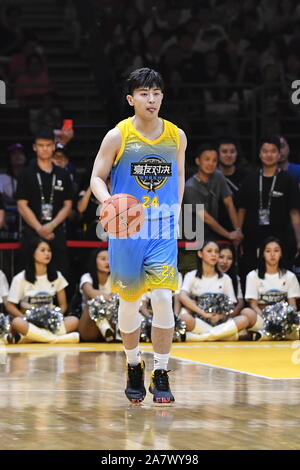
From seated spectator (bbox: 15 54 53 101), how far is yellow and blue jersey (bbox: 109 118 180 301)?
828 centimetres

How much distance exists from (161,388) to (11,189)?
655 centimetres

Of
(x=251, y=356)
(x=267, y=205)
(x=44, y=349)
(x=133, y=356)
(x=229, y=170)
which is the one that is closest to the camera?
(x=133, y=356)

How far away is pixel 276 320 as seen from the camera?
38.3 feet

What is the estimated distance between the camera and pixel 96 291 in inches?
466

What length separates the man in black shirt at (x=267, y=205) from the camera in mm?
12406

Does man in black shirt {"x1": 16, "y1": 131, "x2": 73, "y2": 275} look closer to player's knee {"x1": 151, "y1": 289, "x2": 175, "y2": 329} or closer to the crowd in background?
the crowd in background

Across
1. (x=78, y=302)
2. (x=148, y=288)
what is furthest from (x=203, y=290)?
(x=148, y=288)

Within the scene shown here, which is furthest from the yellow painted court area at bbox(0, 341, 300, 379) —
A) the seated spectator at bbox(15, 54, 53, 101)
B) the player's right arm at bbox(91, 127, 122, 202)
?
the seated spectator at bbox(15, 54, 53, 101)

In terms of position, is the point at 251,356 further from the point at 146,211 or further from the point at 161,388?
the point at 146,211

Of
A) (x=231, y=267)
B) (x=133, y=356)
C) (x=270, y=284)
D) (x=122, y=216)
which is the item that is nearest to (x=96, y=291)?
(x=231, y=267)

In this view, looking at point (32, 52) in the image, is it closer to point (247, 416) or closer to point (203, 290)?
point (203, 290)

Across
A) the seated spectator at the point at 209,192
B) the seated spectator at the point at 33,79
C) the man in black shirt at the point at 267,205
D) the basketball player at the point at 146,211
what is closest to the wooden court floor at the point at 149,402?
the basketball player at the point at 146,211

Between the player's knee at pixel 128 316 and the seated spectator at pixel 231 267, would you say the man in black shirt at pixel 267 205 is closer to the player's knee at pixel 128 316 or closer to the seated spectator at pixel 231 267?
the seated spectator at pixel 231 267

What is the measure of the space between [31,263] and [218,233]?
7.45 ft
